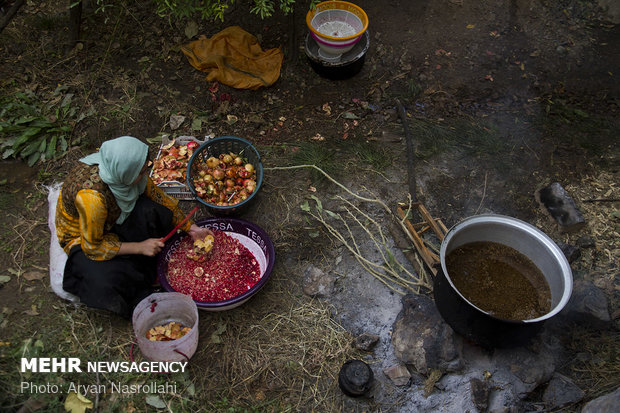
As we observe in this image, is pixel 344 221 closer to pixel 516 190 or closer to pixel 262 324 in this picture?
pixel 262 324

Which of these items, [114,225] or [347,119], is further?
[347,119]

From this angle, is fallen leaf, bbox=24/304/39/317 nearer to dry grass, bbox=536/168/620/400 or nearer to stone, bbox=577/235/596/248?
dry grass, bbox=536/168/620/400

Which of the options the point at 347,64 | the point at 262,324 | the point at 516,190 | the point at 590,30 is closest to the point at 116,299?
the point at 262,324

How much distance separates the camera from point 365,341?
2904mm

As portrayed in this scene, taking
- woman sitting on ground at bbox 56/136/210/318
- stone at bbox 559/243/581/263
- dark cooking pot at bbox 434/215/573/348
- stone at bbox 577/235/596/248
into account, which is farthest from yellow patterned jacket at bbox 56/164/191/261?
stone at bbox 577/235/596/248

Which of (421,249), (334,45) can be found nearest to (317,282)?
(421,249)

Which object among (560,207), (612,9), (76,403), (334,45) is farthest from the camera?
(612,9)

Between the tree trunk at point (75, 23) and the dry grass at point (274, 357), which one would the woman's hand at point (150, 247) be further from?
the tree trunk at point (75, 23)

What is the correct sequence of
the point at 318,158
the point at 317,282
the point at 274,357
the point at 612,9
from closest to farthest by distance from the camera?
the point at 274,357 → the point at 317,282 → the point at 318,158 → the point at 612,9

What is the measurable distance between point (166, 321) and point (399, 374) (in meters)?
1.59

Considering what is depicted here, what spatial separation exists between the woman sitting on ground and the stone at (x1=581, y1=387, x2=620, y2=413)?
8.55ft

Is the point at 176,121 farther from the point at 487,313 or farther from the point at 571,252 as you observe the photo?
the point at 571,252

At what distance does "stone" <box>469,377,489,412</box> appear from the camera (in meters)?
2.58

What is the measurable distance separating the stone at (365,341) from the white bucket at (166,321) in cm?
105
